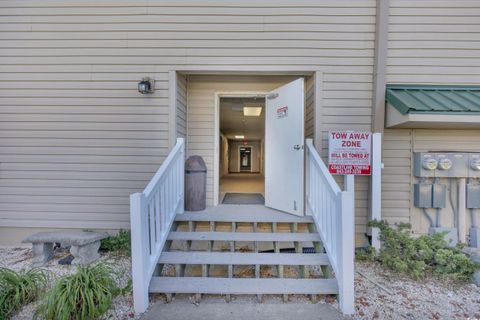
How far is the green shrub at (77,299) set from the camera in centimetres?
194

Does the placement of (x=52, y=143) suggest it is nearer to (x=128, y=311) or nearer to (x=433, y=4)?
(x=128, y=311)

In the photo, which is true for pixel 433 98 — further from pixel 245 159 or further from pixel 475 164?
pixel 245 159

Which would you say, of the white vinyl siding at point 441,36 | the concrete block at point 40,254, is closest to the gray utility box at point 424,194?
the white vinyl siding at point 441,36

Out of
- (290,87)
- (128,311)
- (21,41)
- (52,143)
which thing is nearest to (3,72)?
(21,41)

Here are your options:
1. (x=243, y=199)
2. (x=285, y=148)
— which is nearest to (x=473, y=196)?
(x=285, y=148)

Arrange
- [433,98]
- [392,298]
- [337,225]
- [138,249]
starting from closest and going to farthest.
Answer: [138,249], [337,225], [392,298], [433,98]

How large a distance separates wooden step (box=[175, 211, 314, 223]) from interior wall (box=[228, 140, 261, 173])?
1123 cm

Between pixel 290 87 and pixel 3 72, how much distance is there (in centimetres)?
389

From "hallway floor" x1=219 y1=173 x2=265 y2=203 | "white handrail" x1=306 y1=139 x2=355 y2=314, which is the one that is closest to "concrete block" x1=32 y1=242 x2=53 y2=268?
"hallway floor" x1=219 y1=173 x2=265 y2=203

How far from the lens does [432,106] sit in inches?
114

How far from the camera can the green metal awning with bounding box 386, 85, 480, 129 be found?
2.83 meters

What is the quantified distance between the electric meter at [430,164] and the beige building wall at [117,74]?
85cm

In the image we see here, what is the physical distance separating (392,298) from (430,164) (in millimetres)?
1809

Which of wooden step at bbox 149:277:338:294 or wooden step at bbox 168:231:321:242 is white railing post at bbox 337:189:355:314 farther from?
wooden step at bbox 168:231:321:242
